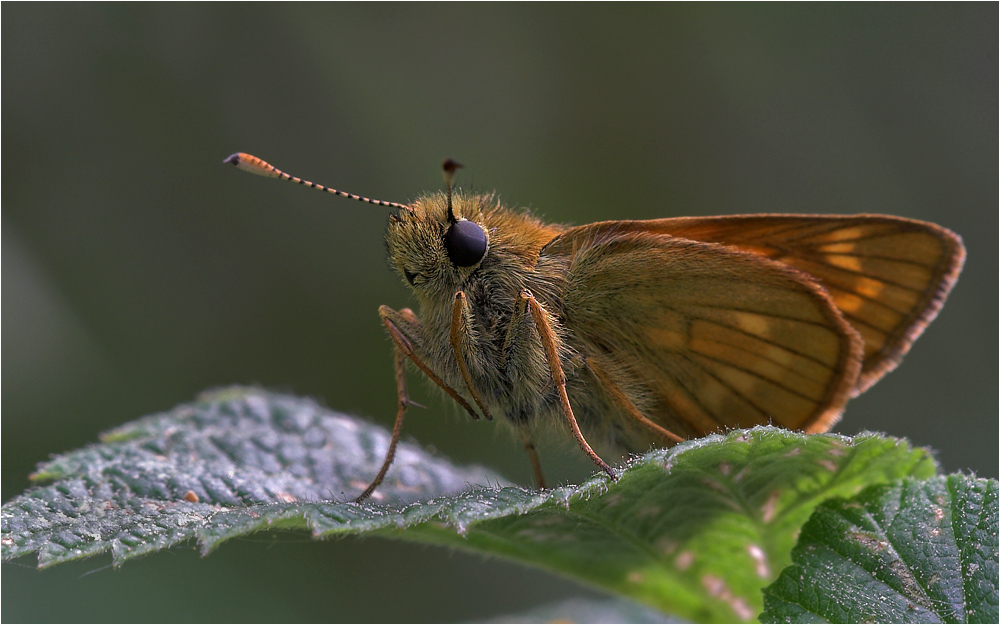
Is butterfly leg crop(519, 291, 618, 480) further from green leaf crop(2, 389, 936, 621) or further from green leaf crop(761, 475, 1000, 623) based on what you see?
green leaf crop(761, 475, 1000, 623)

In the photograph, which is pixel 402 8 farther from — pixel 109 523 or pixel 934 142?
pixel 109 523

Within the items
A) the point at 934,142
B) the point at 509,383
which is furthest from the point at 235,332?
the point at 934,142

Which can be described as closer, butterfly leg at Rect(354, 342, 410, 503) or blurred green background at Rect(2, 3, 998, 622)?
butterfly leg at Rect(354, 342, 410, 503)

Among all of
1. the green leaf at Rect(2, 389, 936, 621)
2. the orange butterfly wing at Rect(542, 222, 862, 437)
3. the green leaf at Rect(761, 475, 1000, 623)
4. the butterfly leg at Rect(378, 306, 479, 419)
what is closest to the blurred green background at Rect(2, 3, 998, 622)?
the green leaf at Rect(2, 389, 936, 621)

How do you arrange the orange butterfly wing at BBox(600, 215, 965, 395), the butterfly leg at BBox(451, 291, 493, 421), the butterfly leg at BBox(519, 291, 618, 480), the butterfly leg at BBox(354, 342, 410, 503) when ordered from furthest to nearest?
the orange butterfly wing at BBox(600, 215, 965, 395), the butterfly leg at BBox(354, 342, 410, 503), the butterfly leg at BBox(451, 291, 493, 421), the butterfly leg at BBox(519, 291, 618, 480)

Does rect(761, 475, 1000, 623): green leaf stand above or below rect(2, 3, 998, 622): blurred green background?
below

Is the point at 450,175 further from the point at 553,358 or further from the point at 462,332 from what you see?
the point at 553,358

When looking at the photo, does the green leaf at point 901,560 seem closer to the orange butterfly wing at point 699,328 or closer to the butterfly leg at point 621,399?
the butterfly leg at point 621,399

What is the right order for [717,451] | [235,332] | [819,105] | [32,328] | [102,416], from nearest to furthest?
[717,451] → [32,328] → [102,416] → [235,332] → [819,105]
